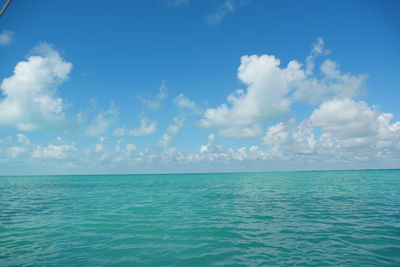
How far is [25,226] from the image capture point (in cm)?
1981

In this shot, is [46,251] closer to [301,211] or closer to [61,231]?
[61,231]

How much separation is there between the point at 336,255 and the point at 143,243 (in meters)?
11.5

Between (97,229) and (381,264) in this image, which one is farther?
(97,229)

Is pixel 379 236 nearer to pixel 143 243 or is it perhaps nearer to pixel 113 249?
pixel 143 243

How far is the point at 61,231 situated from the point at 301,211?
2329cm

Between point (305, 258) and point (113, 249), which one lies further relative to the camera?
point (113, 249)

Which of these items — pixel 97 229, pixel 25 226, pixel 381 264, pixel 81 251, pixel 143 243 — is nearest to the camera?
pixel 381 264

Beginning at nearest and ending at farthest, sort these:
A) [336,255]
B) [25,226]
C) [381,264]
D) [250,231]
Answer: [381,264], [336,255], [250,231], [25,226]

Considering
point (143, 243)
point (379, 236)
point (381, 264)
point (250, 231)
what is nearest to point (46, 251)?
point (143, 243)

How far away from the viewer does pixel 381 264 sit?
1113 centimetres

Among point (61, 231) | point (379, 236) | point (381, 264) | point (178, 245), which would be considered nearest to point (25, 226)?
point (61, 231)

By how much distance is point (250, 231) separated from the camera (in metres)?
17.2

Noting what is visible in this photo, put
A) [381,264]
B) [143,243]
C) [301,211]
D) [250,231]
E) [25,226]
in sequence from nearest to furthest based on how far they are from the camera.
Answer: [381,264] < [143,243] < [250,231] < [25,226] < [301,211]

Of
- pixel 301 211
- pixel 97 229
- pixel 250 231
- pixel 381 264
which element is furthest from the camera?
pixel 301 211
